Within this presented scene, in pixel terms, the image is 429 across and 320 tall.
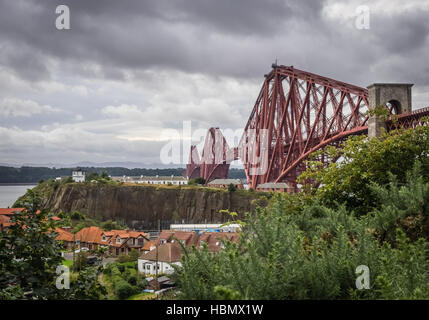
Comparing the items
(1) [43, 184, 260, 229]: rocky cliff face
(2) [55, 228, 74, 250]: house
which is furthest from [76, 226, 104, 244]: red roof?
(1) [43, 184, 260, 229]: rocky cliff face

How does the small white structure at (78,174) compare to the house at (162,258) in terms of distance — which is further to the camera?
the small white structure at (78,174)

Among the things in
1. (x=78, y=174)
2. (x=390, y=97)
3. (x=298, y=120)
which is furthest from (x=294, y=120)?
(x=78, y=174)

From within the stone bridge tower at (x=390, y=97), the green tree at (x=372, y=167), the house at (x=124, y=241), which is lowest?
the house at (x=124, y=241)

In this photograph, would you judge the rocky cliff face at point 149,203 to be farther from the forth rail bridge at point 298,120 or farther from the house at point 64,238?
the house at point 64,238

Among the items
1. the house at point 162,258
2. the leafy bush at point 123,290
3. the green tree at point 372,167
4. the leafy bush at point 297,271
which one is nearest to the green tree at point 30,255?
the leafy bush at point 297,271

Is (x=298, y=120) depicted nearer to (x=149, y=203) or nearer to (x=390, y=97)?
(x=390, y=97)

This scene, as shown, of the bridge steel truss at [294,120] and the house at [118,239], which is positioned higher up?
the bridge steel truss at [294,120]

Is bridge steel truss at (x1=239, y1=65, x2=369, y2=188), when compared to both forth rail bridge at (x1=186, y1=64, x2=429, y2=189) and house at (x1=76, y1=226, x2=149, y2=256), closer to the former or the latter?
forth rail bridge at (x1=186, y1=64, x2=429, y2=189)
